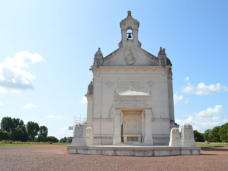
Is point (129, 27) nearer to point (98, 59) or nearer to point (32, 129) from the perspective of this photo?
point (98, 59)

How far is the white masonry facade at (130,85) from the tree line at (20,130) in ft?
188

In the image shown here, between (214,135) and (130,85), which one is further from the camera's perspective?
(214,135)

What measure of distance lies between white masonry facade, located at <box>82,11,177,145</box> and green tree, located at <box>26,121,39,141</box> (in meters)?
89.4

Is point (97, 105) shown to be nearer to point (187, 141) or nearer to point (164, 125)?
point (164, 125)

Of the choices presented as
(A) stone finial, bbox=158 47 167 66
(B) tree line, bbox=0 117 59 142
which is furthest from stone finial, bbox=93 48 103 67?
(B) tree line, bbox=0 117 59 142

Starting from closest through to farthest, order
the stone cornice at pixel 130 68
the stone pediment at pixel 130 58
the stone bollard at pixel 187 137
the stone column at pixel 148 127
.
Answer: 1. the stone bollard at pixel 187 137
2. the stone column at pixel 148 127
3. the stone cornice at pixel 130 68
4. the stone pediment at pixel 130 58

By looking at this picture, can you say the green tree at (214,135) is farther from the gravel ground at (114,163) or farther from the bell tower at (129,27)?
the gravel ground at (114,163)

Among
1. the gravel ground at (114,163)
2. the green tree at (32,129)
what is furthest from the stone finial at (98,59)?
the green tree at (32,129)

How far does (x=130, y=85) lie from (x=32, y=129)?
94.8 meters

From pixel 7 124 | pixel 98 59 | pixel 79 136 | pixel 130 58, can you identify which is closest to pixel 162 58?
pixel 130 58

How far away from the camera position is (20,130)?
90500mm

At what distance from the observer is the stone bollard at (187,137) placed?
22.3 metres

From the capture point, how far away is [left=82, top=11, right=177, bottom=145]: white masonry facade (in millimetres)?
35281

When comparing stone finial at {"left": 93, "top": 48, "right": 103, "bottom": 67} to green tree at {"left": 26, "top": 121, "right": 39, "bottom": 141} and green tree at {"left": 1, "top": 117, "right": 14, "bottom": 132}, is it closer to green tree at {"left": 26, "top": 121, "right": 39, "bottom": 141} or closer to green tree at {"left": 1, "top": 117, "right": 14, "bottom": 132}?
green tree at {"left": 1, "top": 117, "right": 14, "bottom": 132}
